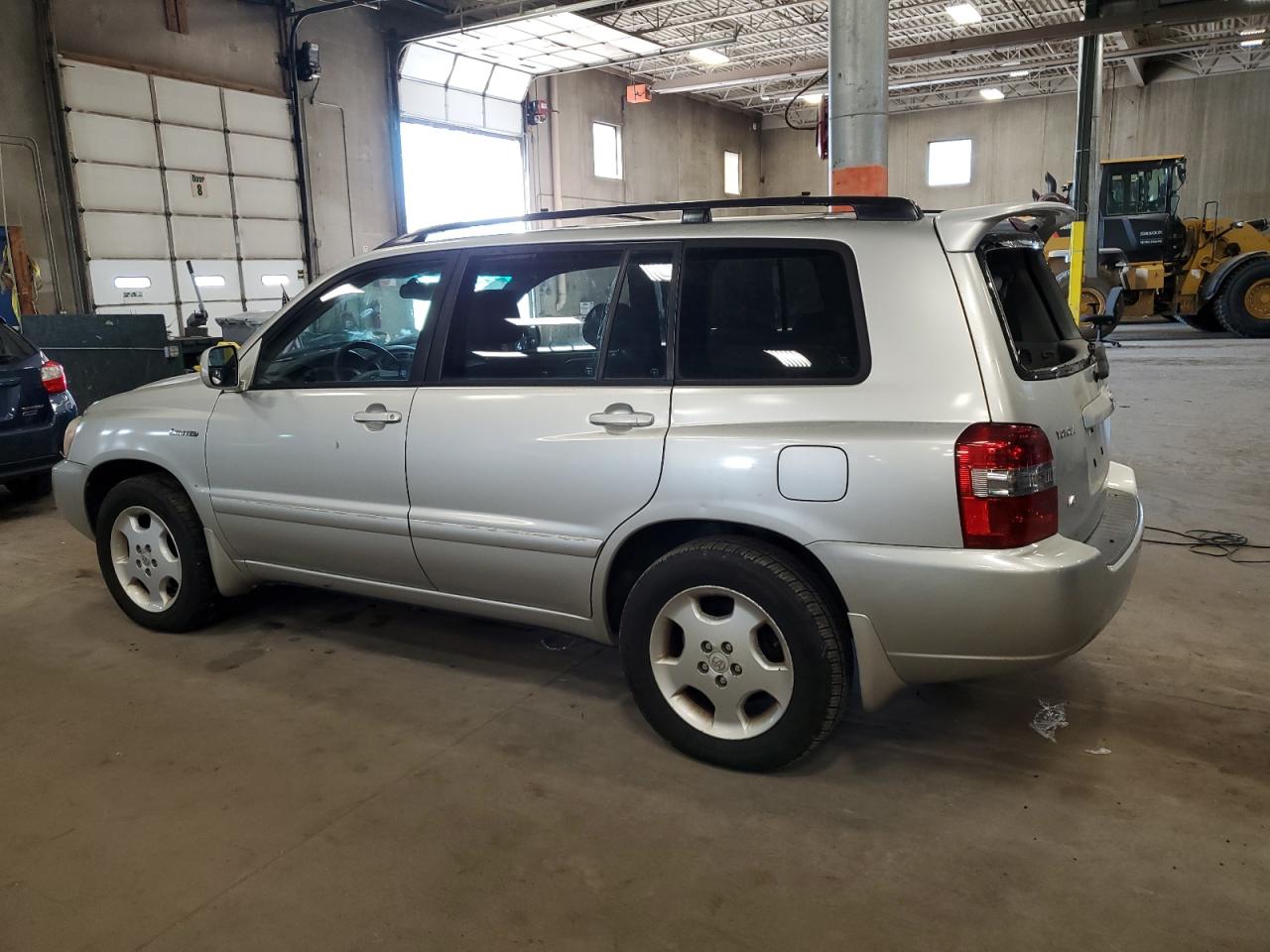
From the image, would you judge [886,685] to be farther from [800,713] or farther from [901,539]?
[901,539]

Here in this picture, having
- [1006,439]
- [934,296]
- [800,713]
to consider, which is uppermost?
[934,296]

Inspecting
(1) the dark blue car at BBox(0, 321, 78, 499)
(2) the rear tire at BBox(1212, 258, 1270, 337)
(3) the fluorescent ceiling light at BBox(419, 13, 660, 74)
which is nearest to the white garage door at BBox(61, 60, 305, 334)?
(3) the fluorescent ceiling light at BBox(419, 13, 660, 74)

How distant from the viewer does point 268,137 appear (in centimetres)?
1277

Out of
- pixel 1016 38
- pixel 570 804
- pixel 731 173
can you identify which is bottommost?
pixel 570 804

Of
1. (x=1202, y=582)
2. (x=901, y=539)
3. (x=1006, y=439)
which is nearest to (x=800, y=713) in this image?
(x=901, y=539)

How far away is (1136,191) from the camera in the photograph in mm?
16250

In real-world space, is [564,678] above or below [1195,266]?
below

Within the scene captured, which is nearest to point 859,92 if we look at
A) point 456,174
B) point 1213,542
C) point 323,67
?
point 1213,542

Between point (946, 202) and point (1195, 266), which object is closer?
point (1195, 266)

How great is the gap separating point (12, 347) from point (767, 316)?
5737 mm

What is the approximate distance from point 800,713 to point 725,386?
3.07 feet

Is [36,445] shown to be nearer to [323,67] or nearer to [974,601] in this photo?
[974,601]

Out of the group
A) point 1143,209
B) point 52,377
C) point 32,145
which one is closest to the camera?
point 52,377

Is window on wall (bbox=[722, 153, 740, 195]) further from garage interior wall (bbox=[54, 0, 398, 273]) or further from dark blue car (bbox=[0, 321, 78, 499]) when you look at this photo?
dark blue car (bbox=[0, 321, 78, 499])
